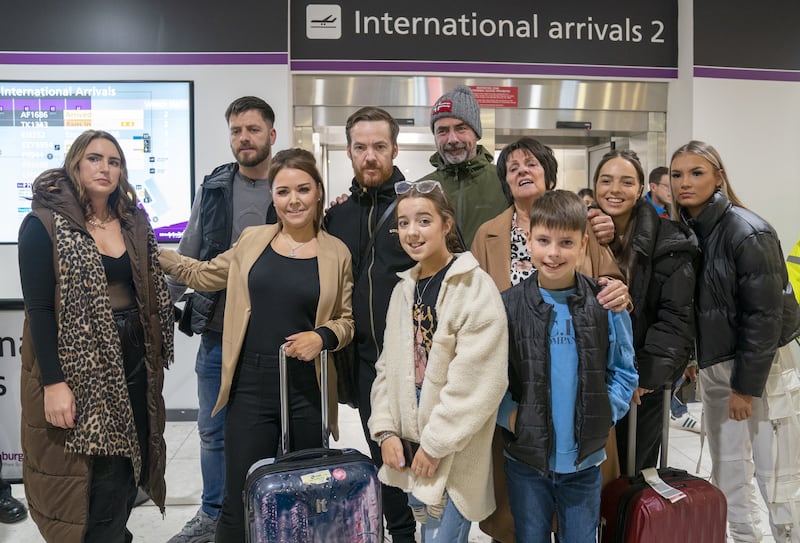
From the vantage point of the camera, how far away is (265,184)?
8.59 ft

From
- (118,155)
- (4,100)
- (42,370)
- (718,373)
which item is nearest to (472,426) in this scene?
(718,373)

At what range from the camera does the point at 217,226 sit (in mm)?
2543

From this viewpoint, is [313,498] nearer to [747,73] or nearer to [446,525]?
[446,525]

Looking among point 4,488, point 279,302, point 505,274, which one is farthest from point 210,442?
point 505,274

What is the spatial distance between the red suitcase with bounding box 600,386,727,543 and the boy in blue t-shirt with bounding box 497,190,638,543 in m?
0.11

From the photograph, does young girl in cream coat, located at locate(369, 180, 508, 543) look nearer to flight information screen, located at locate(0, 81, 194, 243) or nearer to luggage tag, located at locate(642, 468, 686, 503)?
luggage tag, located at locate(642, 468, 686, 503)

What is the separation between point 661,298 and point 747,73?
3947 mm

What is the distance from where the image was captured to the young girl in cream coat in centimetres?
171

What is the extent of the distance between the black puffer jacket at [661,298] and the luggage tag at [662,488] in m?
0.29

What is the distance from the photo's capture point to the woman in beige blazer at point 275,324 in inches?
78.3

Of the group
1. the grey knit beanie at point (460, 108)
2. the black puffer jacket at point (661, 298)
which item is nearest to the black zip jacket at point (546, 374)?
the black puffer jacket at point (661, 298)

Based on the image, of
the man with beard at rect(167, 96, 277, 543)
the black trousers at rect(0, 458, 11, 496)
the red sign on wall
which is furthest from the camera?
the red sign on wall

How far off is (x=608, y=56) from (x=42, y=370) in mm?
4734

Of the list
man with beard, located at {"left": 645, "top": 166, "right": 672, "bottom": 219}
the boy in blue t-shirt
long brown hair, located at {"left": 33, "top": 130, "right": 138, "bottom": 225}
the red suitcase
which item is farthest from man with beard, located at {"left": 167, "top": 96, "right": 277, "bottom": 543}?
man with beard, located at {"left": 645, "top": 166, "right": 672, "bottom": 219}
